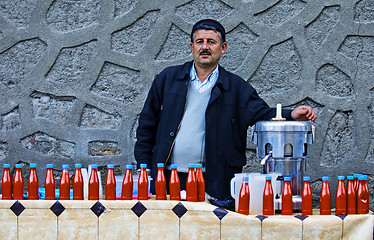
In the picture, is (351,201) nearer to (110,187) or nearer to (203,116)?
(203,116)

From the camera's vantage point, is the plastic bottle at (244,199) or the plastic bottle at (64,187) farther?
the plastic bottle at (64,187)

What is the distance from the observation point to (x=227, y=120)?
13.0 ft

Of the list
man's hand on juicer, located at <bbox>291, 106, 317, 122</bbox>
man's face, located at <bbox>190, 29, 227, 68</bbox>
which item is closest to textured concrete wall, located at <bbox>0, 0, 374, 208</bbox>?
man's face, located at <bbox>190, 29, 227, 68</bbox>

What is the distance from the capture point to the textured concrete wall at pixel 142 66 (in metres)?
5.00

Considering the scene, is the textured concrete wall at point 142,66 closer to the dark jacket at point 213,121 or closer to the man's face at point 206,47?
the dark jacket at point 213,121

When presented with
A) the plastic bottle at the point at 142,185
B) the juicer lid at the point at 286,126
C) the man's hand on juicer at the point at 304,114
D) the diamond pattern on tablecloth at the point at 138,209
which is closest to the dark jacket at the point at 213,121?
the man's hand on juicer at the point at 304,114

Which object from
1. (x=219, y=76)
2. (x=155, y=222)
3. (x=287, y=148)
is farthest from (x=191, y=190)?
(x=219, y=76)

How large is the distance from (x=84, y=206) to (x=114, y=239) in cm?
23

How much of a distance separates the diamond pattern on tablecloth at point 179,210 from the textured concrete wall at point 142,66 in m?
1.96

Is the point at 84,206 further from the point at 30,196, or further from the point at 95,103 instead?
the point at 95,103

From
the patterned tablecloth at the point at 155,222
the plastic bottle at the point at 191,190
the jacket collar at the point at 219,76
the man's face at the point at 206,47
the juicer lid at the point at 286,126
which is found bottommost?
the patterned tablecloth at the point at 155,222

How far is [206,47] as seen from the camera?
151 inches

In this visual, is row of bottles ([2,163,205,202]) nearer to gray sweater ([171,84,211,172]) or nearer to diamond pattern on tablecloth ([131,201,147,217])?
diamond pattern on tablecloth ([131,201,147,217])

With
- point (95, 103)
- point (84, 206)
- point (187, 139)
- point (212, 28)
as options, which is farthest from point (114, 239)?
point (95, 103)
